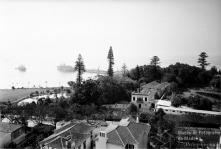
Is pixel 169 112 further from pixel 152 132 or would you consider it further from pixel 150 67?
pixel 150 67

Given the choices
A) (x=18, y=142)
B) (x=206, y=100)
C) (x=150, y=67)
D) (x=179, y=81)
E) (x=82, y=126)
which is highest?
(x=150, y=67)

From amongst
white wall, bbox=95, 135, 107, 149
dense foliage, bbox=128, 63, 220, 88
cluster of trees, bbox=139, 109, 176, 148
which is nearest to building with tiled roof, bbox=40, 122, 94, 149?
white wall, bbox=95, 135, 107, 149

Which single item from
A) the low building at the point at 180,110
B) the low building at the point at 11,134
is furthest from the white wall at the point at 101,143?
the low building at the point at 180,110

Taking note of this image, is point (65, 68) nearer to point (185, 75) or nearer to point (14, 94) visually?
point (14, 94)

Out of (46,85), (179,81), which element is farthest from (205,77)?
(46,85)

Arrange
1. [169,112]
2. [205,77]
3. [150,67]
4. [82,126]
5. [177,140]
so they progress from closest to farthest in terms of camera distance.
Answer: [177,140], [82,126], [169,112], [205,77], [150,67]

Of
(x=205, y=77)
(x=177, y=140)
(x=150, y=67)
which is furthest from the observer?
(x=150, y=67)
